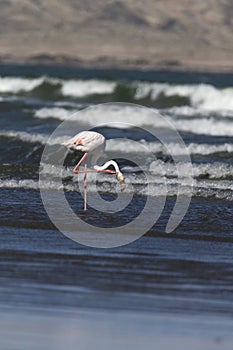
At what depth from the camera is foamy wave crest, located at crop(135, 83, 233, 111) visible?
31.2 m

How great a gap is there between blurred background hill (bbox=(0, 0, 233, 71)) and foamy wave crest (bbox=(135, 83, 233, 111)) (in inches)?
3173

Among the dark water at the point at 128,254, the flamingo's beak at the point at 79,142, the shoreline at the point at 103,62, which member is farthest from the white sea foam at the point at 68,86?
the shoreline at the point at 103,62

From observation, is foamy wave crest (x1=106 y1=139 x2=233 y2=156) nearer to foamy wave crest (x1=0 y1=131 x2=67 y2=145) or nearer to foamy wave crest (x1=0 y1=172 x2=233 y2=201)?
foamy wave crest (x1=0 y1=131 x2=67 y2=145)

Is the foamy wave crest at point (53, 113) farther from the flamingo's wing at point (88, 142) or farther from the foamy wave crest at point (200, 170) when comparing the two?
the flamingo's wing at point (88, 142)

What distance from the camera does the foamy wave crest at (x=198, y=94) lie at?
31.2m

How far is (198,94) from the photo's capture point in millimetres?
32469

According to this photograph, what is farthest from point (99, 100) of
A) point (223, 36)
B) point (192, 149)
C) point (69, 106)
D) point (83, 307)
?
point (223, 36)

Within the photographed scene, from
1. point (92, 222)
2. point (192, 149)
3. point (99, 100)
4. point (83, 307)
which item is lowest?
point (99, 100)

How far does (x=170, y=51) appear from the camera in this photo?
13012 centimetres

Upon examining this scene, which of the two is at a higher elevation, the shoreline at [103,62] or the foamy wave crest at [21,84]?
the foamy wave crest at [21,84]

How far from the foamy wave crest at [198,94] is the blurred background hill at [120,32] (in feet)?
264

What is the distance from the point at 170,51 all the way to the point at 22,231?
394 feet

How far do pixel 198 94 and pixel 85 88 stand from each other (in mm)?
6300

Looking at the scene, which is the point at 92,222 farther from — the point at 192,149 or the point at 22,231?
the point at 192,149
